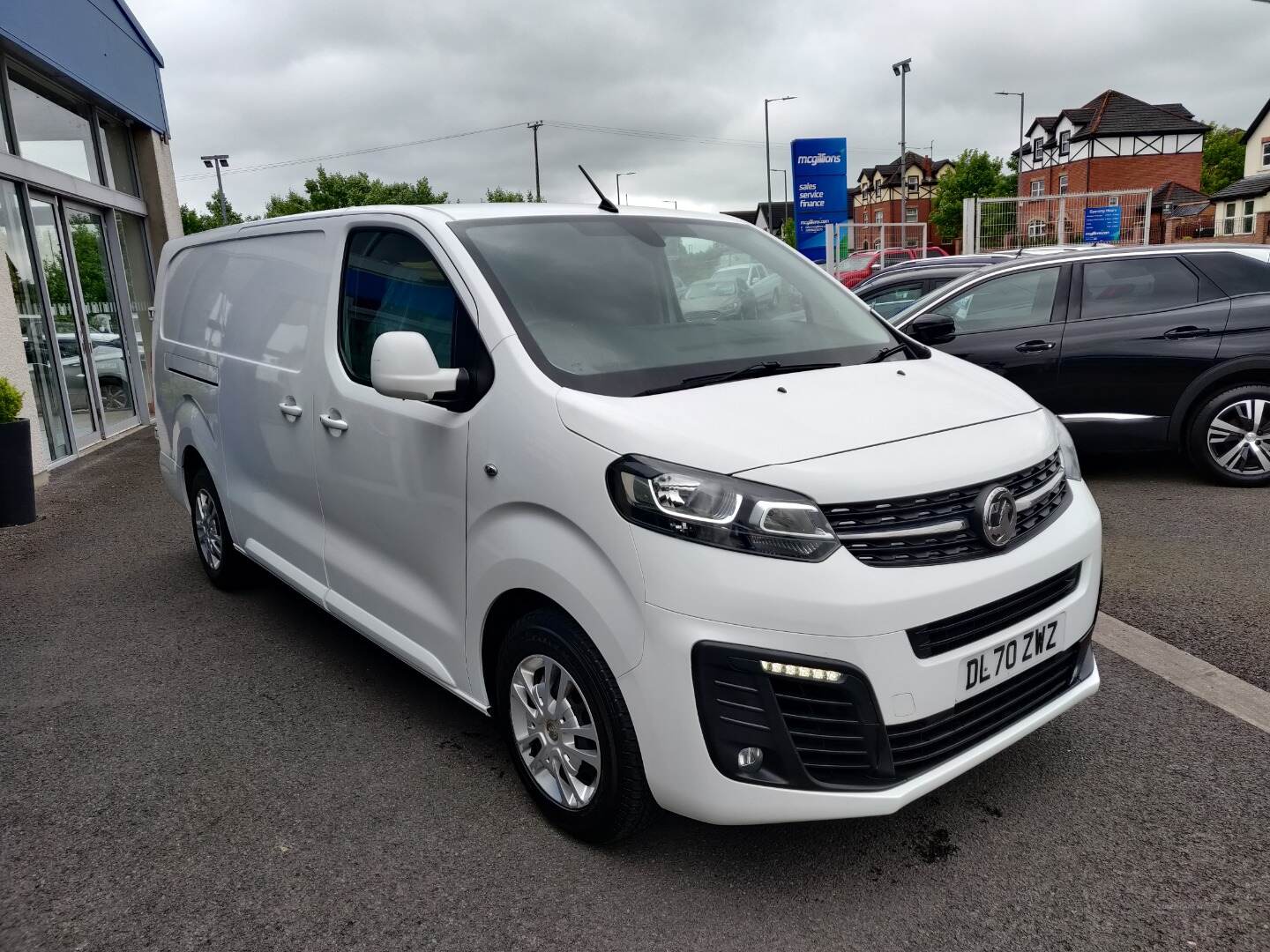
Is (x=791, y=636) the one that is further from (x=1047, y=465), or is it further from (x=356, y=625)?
(x=356, y=625)

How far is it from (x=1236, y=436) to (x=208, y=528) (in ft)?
20.8

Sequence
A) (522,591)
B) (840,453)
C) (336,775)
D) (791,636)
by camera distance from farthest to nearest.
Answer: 1. (336,775)
2. (522,591)
3. (840,453)
4. (791,636)

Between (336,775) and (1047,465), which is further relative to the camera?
(336,775)

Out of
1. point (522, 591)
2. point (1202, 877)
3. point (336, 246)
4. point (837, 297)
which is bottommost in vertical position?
point (1202, 877)

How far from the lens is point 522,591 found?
2693 millimetres

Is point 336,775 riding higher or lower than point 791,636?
lower

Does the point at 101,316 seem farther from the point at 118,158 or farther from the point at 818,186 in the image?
the point at 818,186

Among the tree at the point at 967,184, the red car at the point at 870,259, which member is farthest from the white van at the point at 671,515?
the tree at the point at 967,184

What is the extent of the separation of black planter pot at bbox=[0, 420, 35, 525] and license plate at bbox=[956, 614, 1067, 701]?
6872 mm

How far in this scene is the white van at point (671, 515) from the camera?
2258 mm

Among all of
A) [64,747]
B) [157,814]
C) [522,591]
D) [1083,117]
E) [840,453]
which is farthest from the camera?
[1083,117]

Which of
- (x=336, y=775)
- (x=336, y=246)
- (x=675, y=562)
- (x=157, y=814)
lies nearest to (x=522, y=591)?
(x=675, y=562)

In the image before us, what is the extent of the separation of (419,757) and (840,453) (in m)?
1.85

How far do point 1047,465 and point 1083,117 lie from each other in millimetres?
67540
